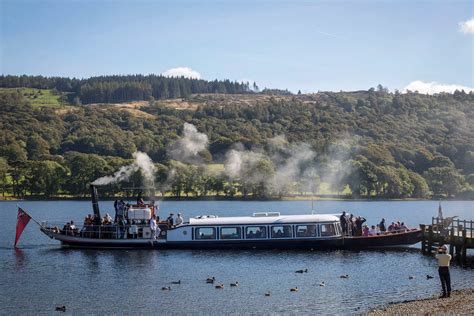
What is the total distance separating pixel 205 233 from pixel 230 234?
2.59m

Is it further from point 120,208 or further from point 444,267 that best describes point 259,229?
point 444,267

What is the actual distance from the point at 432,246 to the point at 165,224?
88.2 feet

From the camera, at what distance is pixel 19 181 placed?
619 feet

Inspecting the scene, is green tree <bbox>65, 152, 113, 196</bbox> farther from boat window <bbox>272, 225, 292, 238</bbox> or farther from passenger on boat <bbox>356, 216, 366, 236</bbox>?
passenger on boat <bbox>356, 216, 366, 236</bbox>

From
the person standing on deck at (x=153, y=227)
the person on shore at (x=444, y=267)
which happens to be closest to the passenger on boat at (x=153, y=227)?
the person standing on deck at (x=153, y=227)

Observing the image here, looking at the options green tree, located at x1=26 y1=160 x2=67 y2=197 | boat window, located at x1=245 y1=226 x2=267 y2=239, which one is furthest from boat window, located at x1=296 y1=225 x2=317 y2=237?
green tree, located at x1=26 y1=160 x2=67 y2=197

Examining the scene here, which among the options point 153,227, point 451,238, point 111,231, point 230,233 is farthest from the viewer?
point 111,231

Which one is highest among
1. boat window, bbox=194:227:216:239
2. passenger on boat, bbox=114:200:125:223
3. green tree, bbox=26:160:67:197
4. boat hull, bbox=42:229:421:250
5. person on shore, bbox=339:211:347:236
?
green tree, bbox=26:160:67:197

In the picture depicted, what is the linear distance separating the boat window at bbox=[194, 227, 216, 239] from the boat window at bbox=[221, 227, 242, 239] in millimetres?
937

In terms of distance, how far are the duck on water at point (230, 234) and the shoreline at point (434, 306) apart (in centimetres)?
2392

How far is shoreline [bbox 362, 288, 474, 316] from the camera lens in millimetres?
40469

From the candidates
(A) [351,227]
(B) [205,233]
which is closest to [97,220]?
(B) [205,233]

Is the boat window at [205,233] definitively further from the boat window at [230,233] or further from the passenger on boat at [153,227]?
the passenger on boat at [153,227]

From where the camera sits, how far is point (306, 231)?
70.9m
